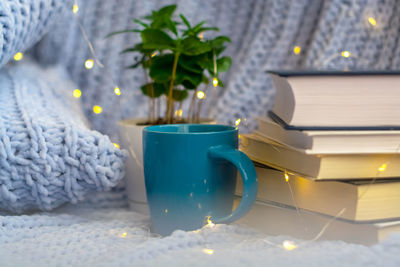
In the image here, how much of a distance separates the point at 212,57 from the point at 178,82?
0.07 meters

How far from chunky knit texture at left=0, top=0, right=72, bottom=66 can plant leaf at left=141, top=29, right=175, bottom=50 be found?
0.16 m

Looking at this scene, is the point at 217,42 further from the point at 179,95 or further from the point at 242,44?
the point at 242,44

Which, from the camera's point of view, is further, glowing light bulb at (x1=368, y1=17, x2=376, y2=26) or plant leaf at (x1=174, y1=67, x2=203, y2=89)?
glowing light bulb at (x1=368, y1=17, x2=376, y2=26)

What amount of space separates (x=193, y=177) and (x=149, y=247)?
0.34 ft

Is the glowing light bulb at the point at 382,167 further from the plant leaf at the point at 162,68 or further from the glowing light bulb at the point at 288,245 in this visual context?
the plant leaf at the point at 162,68

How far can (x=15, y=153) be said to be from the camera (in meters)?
0.55

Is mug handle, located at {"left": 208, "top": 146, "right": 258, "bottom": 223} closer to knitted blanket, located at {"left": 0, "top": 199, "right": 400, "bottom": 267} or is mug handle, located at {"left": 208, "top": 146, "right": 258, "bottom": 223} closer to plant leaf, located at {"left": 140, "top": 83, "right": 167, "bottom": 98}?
knitted blanket, located at {"left": 0, "top": 199, "right": 400, "bottom": 267}

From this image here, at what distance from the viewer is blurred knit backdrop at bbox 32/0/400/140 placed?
2.71ft

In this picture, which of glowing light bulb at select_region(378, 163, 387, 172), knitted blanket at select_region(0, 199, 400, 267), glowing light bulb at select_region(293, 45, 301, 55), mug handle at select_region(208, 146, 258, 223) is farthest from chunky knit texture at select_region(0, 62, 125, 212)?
glowing light bulb at select_region(293, 45, 301, 55)

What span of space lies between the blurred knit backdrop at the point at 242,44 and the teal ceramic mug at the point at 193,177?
0.34 m

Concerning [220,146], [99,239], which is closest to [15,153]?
[99,239]

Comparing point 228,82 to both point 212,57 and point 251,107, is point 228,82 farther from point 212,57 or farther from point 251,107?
point 212,57

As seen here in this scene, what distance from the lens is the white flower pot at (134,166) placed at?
66 cm

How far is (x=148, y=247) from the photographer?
0.46 meters
